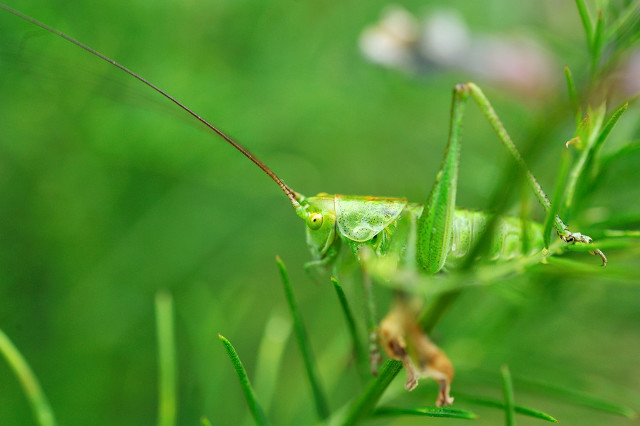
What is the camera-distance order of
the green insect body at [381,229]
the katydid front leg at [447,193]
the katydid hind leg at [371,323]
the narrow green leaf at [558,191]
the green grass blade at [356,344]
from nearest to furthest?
the narrow green leaf at [558,191]
the green grass blade at [356,344]
the katydid hind leg at [371,323]
the katydid front leg at [447,193]
the green insect body at [381,229]

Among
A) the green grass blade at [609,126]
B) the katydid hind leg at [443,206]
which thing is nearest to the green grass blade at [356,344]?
the katydid hind leg at [443,206]

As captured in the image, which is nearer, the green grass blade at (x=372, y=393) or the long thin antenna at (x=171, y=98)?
the green grass blade at (x=372, y=393)

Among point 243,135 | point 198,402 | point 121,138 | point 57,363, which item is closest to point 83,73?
point 121,138

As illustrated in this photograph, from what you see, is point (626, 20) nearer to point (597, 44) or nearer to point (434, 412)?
point (597, 44)

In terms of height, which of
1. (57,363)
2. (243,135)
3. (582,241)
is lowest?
(57,363)

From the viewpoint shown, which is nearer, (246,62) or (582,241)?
(582,241)

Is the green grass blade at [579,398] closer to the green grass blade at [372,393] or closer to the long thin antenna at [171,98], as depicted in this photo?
the green grass blade at [372,393]

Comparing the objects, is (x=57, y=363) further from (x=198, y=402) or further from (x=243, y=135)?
(x=243, y=135)
